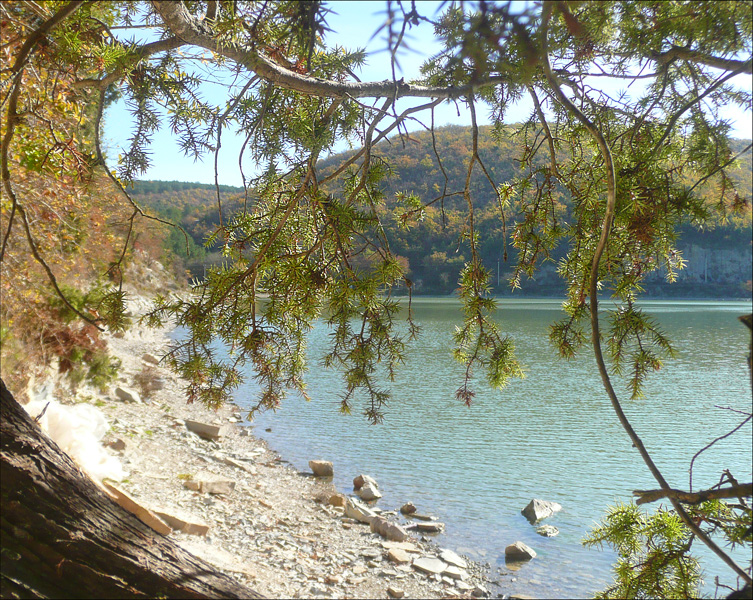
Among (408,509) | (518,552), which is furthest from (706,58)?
(408,509)

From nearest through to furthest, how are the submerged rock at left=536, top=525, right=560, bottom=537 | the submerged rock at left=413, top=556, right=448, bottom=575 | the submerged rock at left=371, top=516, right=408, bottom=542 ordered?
the submerged rock at left=413, top=556, right=448, bottom=575 < the submerged rock at left=371, top=516, right=408, bottom=542 < the submerged rock at left=536, top=525, right=560, bottom=537

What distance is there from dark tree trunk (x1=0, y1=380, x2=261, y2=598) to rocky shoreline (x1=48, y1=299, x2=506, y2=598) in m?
2.17

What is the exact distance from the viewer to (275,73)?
1446 mm

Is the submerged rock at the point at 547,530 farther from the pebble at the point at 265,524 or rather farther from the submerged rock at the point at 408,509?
the submerged rock at the point at 408,509

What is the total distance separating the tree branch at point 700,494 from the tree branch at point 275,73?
2.69ft

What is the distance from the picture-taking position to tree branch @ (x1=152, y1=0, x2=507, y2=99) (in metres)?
1.31

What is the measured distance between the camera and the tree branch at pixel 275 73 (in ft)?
4.29

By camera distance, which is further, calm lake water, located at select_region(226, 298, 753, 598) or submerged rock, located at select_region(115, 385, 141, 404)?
submerged rock, located at select_region(115, 385, 141, 404)

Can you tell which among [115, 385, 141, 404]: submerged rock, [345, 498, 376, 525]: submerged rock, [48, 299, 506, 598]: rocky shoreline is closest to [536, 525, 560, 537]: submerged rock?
[48, 299, 506, 598]: rocky shoreline

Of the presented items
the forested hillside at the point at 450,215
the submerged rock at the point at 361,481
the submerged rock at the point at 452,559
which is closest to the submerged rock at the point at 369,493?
the submerged rock at the point at 361,481

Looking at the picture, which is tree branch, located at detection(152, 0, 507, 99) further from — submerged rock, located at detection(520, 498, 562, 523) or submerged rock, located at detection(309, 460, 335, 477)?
submerged rock, located at detection(309, 460, 335, 477)

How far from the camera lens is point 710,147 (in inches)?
62.8

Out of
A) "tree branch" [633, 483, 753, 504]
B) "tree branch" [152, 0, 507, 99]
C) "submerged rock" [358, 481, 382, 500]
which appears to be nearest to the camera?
"tree branch" [633, 483, 753, 504]

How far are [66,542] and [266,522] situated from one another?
16.5ft
